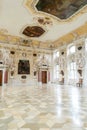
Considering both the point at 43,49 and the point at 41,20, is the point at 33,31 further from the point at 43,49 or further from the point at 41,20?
the point at 43,49

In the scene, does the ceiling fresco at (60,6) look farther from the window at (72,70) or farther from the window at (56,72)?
the window at (56,72)

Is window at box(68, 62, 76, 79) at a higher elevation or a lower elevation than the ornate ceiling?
lower

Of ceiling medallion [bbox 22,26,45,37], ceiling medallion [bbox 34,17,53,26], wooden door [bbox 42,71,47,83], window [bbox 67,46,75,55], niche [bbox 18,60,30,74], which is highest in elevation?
ceiling medallion [bbox 34,17,53,26]

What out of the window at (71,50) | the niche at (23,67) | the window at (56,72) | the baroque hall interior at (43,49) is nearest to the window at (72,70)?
the baroque hall interior at (43,49)

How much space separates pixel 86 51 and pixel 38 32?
6584mm

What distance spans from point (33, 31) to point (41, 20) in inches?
141

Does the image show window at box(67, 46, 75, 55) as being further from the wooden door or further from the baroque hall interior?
the wooden door

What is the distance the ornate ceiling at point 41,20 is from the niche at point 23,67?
2.74 m

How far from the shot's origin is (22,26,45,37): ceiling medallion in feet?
57.2

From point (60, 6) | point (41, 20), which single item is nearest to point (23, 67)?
point (41, 20)

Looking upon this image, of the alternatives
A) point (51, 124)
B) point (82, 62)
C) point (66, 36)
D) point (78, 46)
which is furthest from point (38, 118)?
point (66, 36)

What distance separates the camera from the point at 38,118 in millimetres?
4145

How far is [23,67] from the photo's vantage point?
21344 millimetres

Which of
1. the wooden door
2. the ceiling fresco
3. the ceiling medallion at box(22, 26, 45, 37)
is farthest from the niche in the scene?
the ceiling fresco
